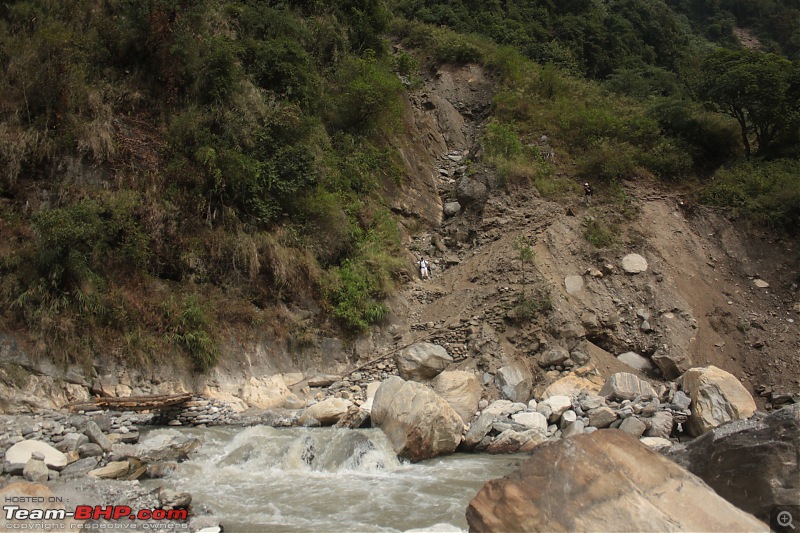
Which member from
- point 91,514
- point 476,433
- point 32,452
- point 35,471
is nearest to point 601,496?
point 91,514

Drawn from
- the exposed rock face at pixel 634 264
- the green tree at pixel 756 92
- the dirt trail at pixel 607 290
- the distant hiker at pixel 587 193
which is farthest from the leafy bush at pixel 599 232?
the green tree at pixel 756 92

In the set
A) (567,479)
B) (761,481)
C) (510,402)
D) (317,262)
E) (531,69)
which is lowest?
(510,402)

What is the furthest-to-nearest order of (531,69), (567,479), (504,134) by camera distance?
(531,69) < (504,134) < (567,479)

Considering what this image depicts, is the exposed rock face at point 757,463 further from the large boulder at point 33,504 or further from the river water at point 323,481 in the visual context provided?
the large boulder at point 33,504

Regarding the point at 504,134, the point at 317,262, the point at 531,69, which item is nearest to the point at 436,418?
the point at 317,262

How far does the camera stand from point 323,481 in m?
8.38

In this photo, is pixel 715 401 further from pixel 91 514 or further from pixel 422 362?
pixel 91 514

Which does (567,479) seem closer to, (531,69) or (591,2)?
(531,69)

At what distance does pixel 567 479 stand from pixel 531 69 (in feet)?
78.5

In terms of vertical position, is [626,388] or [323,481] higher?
[323,481]

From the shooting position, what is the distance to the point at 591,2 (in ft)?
114

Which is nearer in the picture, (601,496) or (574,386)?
(601,496)

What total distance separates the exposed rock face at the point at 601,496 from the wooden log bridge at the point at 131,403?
8068 millimetres

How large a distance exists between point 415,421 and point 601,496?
5.68 m
